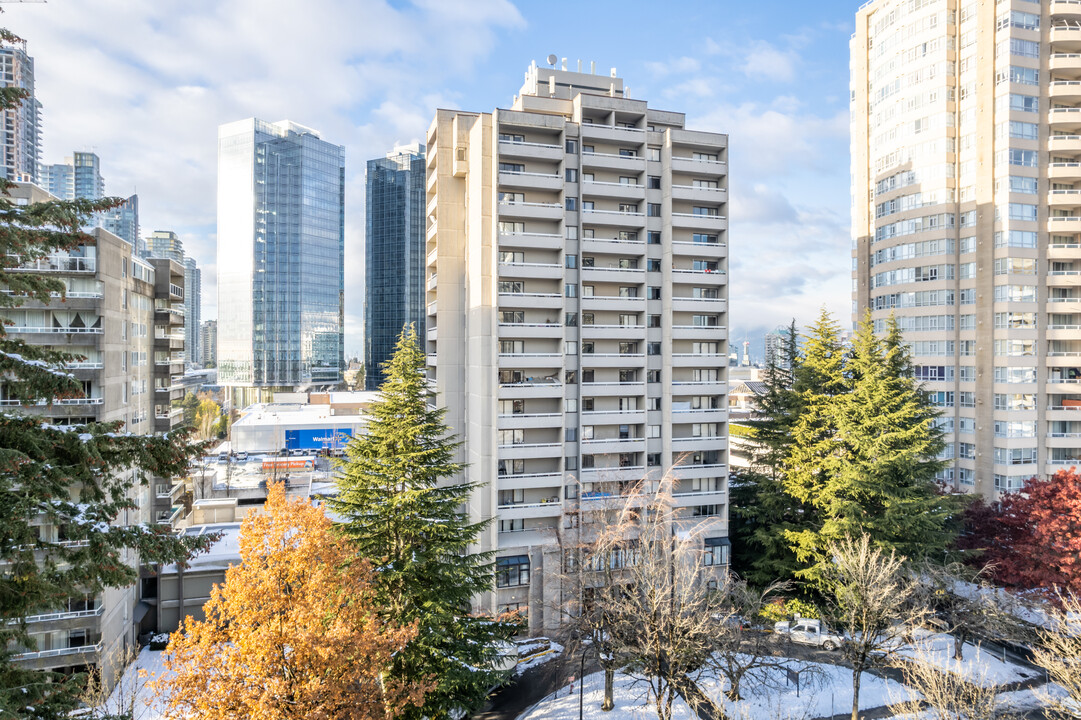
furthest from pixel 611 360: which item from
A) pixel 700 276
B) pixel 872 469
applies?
pixel 872 469

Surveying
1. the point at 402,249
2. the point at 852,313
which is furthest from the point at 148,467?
the point at 402,249

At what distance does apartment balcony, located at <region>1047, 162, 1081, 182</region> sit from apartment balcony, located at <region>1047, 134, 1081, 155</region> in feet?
3.93

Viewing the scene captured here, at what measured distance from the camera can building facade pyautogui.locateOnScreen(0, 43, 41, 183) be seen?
133 metres

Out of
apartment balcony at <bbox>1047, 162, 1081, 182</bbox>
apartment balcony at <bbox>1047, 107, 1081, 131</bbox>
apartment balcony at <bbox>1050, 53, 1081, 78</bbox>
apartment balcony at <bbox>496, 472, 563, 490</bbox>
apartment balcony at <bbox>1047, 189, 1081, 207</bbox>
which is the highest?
apartment balcony at <bbox>1050, 53, 1081, 78</bbox>

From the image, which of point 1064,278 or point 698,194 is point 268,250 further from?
point 1064,278

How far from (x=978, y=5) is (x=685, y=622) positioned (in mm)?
59044

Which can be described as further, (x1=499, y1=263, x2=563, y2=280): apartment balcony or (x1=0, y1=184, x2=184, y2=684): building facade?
(x1=499, y1=263, x2=563, y2=280): apartment balcony

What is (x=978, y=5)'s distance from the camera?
51.0 meters

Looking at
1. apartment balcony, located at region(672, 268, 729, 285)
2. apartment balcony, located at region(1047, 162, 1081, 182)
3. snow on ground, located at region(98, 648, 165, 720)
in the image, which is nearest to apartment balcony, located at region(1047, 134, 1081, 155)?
apartment balcony, located at region(1047, 162, 1081, 182)

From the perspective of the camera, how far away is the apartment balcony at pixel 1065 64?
49.4 meters

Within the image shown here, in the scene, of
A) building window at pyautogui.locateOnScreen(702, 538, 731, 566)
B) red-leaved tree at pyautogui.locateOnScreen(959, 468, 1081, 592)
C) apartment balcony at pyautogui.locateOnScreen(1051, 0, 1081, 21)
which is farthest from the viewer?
apartment balcony at pyautogui.locateOnScreen(1051, 0, 1081, 21)

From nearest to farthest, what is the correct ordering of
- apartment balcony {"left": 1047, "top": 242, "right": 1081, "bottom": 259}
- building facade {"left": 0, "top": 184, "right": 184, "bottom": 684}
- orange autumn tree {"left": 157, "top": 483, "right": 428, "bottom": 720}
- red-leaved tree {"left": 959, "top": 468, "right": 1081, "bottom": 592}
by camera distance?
orange autumn tree {"left": 157, "top": 483, "right": 428, "bottom": 720} < building facade {"left": 0, "top": 184, "right": 184, "bottom": 684} < red-leaved tree {"left": 959, "top": 468, "right": 1081, "bottom": 592} < apartment balcony {"left": 1047, "top": 242, "right": 1081, "bottom": 259}

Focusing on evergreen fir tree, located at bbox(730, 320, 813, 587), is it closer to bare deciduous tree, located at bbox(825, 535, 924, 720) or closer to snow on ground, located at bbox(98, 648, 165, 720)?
bare deciduous tree, located at bbox(825, 535, 924, 720)

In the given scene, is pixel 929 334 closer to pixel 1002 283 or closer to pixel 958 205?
pixel 1002 283
